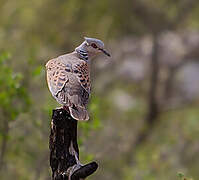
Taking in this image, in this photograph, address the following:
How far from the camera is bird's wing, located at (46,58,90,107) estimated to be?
6.74m

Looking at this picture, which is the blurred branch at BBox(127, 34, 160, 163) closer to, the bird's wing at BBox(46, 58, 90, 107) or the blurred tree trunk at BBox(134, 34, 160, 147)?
the blurred tree trunk at BBox(134, 34, 160, 147)

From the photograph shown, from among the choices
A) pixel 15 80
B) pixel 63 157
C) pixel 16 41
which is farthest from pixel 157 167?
pixel 63 157

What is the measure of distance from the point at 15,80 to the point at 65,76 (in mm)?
2401

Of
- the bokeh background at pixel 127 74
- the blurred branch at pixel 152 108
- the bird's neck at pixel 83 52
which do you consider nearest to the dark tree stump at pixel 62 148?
the bird's neck at pixel 83 52

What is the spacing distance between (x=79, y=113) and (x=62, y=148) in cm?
36

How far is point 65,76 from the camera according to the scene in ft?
22.9

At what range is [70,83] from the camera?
691cm

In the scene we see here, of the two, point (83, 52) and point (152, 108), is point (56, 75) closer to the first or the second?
point (83, 52)

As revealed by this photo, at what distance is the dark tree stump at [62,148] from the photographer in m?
6.14

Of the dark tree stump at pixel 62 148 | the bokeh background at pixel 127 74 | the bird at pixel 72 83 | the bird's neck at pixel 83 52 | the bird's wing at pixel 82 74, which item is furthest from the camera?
the bokeh background at pixel 127 74

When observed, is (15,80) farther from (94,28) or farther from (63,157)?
(94,28)

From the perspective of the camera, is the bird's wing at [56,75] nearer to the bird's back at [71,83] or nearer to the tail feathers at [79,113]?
the bird's back at [71,83]

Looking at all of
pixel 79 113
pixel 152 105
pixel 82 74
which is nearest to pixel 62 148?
pixel 79 113

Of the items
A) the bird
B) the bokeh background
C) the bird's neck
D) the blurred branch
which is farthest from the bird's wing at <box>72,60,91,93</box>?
the blurred branch
